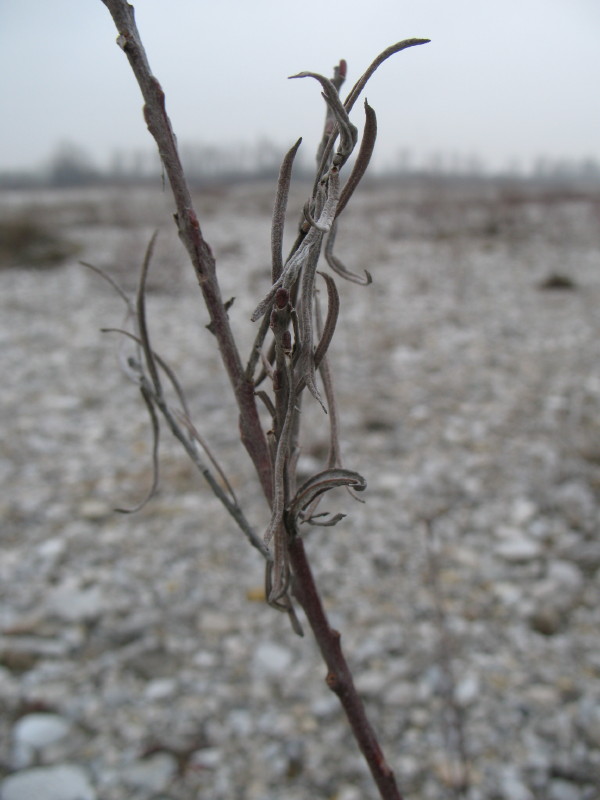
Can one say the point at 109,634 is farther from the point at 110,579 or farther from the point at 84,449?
the point at 84,449

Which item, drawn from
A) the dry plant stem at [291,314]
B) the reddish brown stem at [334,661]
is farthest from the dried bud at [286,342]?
the reddish brown stem at [334,661]

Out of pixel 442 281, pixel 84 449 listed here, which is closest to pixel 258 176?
pixel 442 281

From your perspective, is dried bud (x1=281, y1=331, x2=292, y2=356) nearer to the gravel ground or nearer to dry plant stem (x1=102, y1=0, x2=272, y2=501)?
dry plant stem (x1=102, y1=0, x2=272, y2=501)

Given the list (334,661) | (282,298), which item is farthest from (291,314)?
(334,661)

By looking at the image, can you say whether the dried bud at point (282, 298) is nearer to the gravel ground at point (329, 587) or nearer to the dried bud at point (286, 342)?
the dried bud at point (286, 342)

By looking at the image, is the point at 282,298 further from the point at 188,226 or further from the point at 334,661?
the point at 334,661

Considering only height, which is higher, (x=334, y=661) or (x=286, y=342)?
(x=286, y=342)
